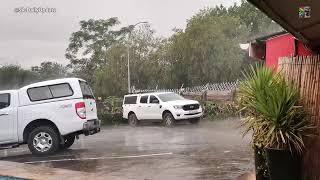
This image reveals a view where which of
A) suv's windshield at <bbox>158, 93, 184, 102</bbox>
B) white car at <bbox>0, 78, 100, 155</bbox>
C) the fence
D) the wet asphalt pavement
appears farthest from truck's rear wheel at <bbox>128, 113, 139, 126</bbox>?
white car at <bbox>0, 78, 100, 155</bbox>

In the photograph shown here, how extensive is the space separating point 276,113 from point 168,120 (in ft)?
56.4

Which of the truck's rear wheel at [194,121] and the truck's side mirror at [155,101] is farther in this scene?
A: the truck's side mirror at [155,101]

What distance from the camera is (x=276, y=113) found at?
6.97 metres

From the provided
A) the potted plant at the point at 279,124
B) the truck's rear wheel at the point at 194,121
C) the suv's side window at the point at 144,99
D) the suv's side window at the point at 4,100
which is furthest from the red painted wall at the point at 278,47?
the suv's side window at the point at 144,99

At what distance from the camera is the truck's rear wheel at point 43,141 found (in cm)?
1356

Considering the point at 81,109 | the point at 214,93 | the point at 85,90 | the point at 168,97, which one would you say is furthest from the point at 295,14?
the point at 214,93

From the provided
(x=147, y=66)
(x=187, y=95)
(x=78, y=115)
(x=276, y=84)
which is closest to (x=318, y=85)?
(x=276, y=84)

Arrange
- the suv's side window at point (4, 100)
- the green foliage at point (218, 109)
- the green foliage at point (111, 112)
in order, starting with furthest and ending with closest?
the green foliage at point (218, 109)
the green foliage at point (111, 112)
the suv's side window at point (4, 100)

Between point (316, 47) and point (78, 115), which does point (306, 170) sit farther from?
point (78, 115)

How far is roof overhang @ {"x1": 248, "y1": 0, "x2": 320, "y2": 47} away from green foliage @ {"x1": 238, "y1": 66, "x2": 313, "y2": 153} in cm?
80

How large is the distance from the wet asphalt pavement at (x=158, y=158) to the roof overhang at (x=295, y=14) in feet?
12.2

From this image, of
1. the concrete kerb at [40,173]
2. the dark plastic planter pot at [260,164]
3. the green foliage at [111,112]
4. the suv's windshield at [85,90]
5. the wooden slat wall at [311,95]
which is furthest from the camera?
the green foliage at [111,112]

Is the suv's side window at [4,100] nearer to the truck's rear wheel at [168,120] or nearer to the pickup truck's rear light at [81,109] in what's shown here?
the pickup truck's rear light at [81,109]

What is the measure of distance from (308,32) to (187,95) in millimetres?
25340
